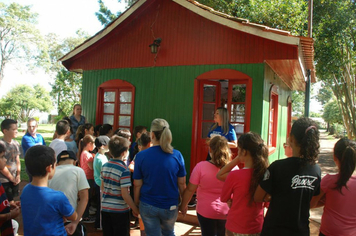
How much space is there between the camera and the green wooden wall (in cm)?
600

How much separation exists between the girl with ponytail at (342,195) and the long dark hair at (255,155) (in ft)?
1.73

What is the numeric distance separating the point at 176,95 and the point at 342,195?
4801 mm

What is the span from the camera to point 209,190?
10.5ft

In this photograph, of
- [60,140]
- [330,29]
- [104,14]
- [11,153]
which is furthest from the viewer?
[104,14]

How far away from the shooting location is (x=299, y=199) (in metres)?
2.33

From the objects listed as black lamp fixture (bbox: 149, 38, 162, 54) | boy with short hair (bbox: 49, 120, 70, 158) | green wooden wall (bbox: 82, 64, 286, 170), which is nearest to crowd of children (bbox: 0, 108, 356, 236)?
boy with short hair (bbox: 49, 120, 70, 158)

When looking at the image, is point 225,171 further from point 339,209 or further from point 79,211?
point 79,211

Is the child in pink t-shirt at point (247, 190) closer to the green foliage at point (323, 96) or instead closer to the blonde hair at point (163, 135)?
the blonde hair at point (163, 135)

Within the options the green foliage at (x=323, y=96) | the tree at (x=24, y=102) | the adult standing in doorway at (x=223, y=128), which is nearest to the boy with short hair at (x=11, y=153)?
the adult standing in doorway at (x=223, y=128)

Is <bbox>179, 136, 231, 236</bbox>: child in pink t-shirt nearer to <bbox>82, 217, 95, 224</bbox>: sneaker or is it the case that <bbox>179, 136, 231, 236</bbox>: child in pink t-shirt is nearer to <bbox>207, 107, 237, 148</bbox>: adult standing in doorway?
<bbox>207, 107, 237, 148</bbox>: adult standing in doorway

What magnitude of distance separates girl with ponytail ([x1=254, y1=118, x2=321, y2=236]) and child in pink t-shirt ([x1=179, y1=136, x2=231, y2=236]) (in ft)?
2.63

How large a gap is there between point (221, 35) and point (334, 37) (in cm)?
1015

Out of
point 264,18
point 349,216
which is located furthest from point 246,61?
point 264,18

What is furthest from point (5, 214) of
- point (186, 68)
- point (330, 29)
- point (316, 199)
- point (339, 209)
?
point (330, 29)
